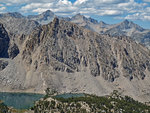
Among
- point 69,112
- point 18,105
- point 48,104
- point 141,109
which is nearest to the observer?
point 69,112

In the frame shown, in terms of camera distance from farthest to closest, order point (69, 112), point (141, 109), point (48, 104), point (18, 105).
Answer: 1. point (18, 105)
2. point (141, 109)
3. point (48, 104)
4. point (69, 112)

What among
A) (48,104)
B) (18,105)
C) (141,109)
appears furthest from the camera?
(18,105)

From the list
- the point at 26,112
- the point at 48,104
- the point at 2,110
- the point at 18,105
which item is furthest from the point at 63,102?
the point at 18,105

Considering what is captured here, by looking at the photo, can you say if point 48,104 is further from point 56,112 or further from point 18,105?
point 18,105

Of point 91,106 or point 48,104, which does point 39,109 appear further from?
point 91,106

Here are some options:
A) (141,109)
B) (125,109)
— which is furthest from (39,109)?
(141,109)

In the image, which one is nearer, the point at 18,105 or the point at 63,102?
the point at 63,102

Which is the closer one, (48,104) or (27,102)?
(48,104)

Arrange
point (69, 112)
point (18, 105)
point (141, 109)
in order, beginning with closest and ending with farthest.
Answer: point (69, 112), point (141, 109), point (18, 105)

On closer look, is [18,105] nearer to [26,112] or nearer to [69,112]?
[26,112]
